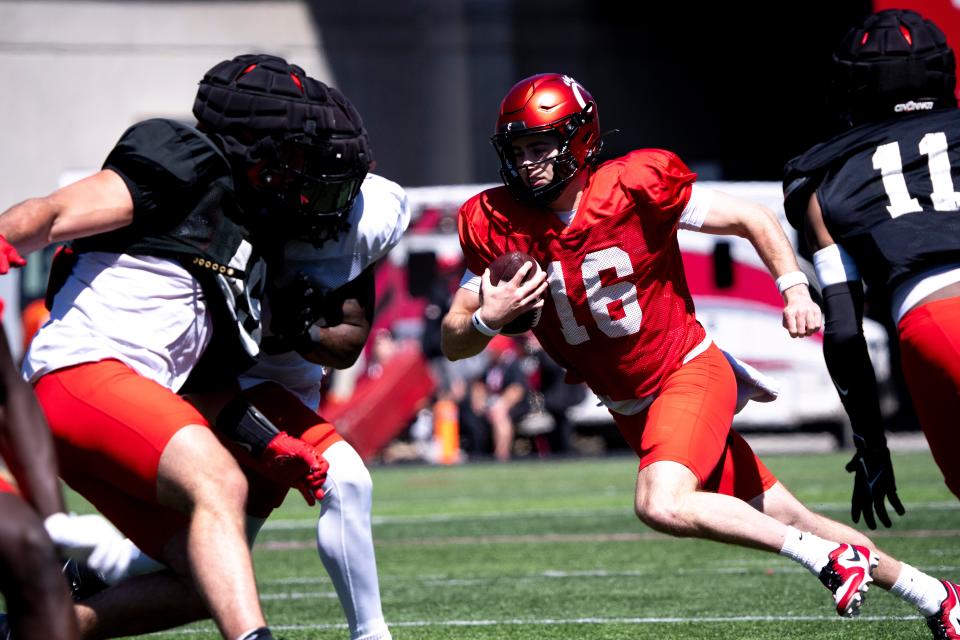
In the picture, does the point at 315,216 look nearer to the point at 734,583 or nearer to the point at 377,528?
the point at 734,583

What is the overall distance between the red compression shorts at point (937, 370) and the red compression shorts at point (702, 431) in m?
0.65

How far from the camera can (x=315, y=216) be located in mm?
4102

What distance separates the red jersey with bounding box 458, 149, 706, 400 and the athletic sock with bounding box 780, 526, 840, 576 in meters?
0.76

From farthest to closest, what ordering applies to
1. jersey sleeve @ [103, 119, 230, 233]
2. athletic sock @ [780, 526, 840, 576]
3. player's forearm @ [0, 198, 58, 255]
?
athletic sock @ [780, 526, 840, 576] < jersey sleeve @ [103, 119, 230, 233] < player's forearm @ [0, 198, 58, 255]

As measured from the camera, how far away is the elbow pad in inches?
156

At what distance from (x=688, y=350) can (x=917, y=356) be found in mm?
940

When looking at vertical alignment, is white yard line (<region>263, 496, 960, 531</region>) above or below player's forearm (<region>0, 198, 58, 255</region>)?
below

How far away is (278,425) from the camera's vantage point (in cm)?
419

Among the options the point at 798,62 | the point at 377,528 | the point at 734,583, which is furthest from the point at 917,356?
the point at 798,62

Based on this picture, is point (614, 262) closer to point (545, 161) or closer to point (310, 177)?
point (545, 161)

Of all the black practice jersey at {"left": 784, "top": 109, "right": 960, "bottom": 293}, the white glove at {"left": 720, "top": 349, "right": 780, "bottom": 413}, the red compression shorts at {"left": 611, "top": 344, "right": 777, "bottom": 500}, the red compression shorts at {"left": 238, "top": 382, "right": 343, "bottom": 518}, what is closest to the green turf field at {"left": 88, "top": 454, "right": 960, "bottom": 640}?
the red compression shorts at {"left": 611, "top": 344, "right": 777, "bottom": 500}

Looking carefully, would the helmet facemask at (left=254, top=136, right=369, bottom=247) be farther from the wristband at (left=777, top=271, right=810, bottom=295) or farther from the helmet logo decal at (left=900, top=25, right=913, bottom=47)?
the helmet logo decal at (left=900, top=25, right=913, bottom=47)

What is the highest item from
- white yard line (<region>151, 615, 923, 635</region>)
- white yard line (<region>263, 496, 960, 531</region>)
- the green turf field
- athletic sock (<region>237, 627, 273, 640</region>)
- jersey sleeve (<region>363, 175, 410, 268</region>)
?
jersey sleeve (<region>363, 175, 410, 268</region>)

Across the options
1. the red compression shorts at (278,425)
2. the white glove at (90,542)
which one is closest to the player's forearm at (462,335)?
the red compression shorts at (278,425)
